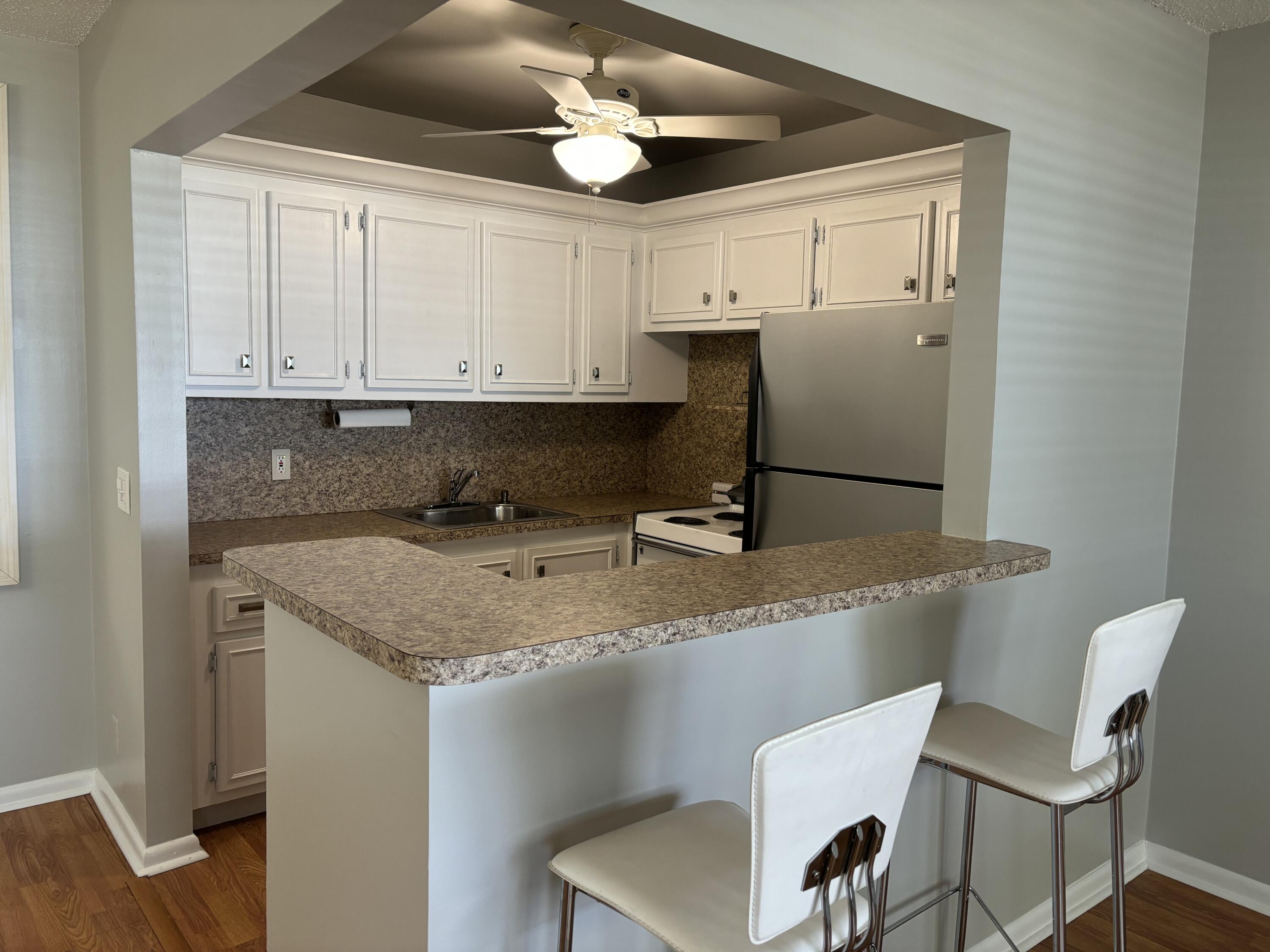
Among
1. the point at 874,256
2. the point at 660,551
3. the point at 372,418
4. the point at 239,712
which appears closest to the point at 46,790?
Result: the point at 239,712

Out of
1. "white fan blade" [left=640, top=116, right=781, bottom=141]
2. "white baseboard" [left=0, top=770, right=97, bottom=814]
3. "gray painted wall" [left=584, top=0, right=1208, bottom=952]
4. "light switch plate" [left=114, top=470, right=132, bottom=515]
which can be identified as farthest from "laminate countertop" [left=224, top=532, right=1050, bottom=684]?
"white baseboard" [left=0, top=770, right=97, bottom=814]

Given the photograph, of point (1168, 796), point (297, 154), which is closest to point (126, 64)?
point (297, 154)

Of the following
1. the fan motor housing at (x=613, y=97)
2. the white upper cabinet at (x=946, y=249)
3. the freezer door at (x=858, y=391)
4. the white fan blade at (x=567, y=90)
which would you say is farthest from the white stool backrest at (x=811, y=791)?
the white upper cabinet at (x=946, y=249)

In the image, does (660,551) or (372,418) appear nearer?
(372,418)

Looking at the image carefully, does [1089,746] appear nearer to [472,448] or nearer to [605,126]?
[605,126]

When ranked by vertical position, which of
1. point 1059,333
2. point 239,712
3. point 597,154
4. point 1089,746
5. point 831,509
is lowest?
point 239,712

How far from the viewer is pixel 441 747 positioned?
133 cm

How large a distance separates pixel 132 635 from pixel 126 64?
1579 mm

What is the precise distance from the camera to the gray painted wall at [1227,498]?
256 cm

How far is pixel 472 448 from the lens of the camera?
4008mm

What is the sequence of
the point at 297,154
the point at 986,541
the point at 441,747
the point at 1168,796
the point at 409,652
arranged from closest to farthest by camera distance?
the point at 409,652, the point at 441,747, the point at 986,541, the point at 1168,796, the point at 297,154

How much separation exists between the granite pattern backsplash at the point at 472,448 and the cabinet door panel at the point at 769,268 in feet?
1.52

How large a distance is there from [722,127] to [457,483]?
6.41 feet

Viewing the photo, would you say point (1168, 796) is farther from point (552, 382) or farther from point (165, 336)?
point (165, 336)
